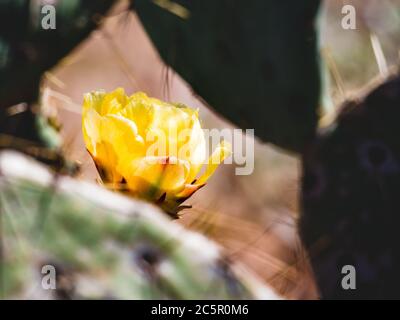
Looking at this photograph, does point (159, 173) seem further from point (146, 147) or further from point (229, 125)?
point (229, 125)

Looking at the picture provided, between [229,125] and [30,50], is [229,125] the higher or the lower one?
the lower one

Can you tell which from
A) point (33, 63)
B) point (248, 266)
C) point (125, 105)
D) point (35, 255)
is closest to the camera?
point (35, 255)

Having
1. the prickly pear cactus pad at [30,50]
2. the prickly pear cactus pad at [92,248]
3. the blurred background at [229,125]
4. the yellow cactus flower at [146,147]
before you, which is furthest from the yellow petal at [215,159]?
the blurred background at [229,125]

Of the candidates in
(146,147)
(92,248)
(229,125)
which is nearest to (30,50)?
(146,147)
